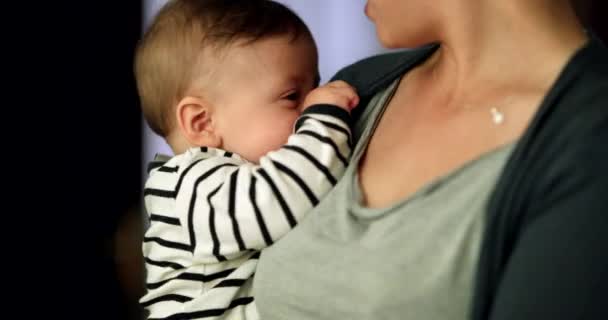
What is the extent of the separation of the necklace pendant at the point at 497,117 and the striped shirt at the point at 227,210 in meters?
0.23

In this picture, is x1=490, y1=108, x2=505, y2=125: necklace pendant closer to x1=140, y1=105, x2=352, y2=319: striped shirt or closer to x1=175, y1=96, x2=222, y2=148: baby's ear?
x1=140, y1=105, x2=352, y2=319: striped shirt

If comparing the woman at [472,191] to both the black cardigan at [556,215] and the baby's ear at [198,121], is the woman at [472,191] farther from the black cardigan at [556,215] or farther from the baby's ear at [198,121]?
the baby's ear at [198,121]

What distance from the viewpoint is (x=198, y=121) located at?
41.6 inches

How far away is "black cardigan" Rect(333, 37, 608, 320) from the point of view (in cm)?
63

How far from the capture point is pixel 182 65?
1046 millimetres

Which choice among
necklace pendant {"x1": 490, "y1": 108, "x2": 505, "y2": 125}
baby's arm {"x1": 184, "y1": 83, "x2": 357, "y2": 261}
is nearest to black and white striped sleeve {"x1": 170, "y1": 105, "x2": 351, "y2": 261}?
baby's arm {"x1": 184, "y1": 83, "x2": 357, "y2": 261}

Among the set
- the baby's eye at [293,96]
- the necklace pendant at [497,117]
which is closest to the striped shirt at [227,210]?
the baby's eye at [293,96]

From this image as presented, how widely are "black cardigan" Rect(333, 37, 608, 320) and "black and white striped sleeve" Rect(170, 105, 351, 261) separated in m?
0.27

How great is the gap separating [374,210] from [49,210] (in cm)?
104

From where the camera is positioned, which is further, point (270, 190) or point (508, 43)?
point (270, 190)

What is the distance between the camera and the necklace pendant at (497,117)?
0.75 meters

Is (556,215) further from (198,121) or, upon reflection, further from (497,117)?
(198,121)

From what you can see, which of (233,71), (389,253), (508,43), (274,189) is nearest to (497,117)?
(508,43)

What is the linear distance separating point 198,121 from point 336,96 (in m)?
0.25
